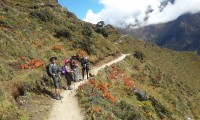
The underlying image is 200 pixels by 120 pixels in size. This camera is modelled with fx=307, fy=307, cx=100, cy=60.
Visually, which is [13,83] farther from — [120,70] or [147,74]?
[147,74]

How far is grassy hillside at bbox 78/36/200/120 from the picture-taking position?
21.0m

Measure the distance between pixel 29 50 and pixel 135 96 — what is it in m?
11.9

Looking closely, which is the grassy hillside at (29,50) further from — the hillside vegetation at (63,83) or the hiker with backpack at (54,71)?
the hiker with backpack at (54,71)

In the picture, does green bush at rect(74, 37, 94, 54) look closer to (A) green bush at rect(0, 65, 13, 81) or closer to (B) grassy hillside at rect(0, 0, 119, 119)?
(B) grassy hillside at rect(0, 0, 119, 119)

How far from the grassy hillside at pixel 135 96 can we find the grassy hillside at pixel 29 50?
3825 millimetres

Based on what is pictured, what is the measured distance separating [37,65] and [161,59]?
51.8 m

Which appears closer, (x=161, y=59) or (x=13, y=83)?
(x=13, y=83)

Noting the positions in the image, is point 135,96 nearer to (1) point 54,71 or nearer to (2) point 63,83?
(2) point 63,83

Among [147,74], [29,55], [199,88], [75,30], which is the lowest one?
[199,88]

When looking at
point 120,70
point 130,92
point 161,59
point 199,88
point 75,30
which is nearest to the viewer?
point 130,92

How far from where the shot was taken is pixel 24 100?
19594 millimetres

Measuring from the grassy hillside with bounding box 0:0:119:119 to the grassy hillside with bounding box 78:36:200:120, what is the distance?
383cm

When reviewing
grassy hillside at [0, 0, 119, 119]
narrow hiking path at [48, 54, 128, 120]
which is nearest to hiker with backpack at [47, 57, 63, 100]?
narrow hiking path at [48, 54, 128, 120]

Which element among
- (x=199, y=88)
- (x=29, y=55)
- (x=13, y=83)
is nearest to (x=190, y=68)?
(x=199, y=88)
